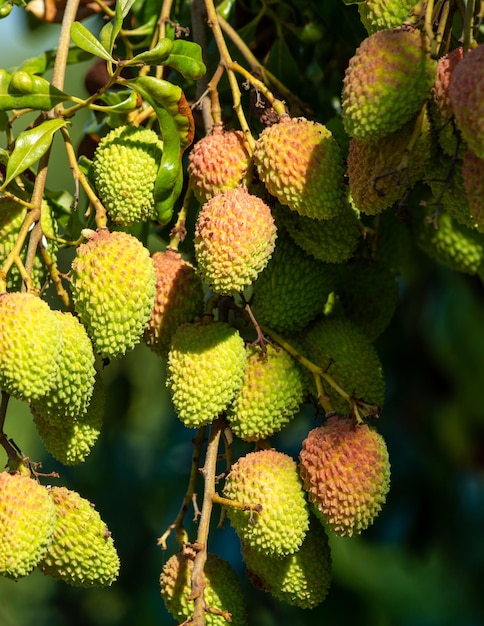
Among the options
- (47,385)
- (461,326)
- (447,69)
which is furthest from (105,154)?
(461,326)

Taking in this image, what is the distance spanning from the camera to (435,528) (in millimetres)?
2473

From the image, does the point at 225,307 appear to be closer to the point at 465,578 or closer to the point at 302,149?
the point at 302,149

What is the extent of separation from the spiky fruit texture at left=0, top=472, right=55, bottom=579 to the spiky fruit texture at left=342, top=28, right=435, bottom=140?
647 mm

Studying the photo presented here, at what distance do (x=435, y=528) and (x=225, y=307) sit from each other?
1.22 m

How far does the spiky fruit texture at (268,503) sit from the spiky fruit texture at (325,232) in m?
0.31

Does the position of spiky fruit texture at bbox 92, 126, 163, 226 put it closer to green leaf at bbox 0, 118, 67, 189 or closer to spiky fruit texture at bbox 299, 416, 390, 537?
green leaf at bbox 0, 118, 67, 189

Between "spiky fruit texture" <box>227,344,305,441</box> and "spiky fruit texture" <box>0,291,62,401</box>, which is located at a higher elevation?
"spiky fruit texture" <box>0,291,62,401</box>

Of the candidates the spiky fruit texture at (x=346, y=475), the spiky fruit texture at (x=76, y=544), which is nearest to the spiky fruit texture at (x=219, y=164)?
the spiky fruit texture at (x=346, y=475)

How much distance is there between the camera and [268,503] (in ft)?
4.55

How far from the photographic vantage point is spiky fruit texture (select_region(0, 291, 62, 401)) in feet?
4.12

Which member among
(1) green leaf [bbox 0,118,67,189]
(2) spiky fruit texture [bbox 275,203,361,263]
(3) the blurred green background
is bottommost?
(3) the blurred green background

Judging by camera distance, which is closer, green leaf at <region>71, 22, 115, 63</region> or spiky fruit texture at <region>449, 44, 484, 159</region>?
spiky fruit texture at <region>449, 44, 484, 159</region>

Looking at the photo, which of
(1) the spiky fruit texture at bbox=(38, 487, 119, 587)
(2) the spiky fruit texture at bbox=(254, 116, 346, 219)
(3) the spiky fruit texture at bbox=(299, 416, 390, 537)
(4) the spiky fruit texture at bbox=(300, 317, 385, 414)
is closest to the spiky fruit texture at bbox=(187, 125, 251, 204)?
(2) the spiky fruit texture at bbox=(254, 116, 346, 219)

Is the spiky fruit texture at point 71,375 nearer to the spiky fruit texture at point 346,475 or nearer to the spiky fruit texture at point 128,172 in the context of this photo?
the spiky fruit texture at point 128,172
